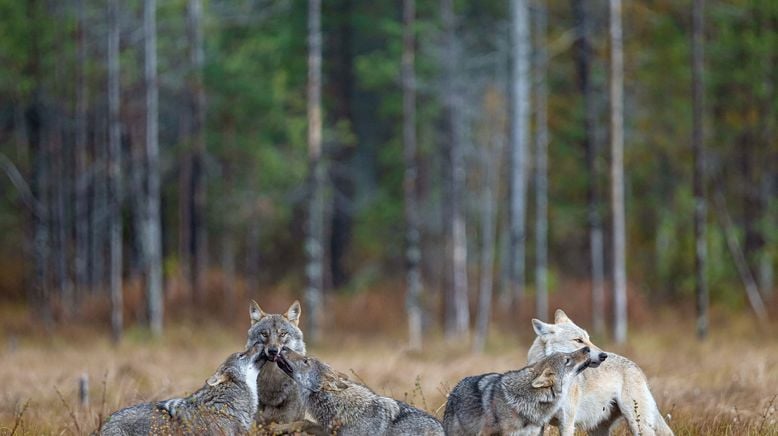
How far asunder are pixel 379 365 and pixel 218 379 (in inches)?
326

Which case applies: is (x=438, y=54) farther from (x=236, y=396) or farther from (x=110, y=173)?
(x=236, y=396)

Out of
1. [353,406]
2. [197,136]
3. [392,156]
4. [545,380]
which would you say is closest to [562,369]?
[545,380]

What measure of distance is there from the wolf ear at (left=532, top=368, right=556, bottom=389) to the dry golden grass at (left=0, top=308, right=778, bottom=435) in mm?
1692

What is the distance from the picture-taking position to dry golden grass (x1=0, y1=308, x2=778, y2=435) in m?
11.0

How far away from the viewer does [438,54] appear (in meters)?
33.3

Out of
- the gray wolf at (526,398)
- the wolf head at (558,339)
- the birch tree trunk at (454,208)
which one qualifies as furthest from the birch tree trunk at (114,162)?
the gray wolf at (526,398)

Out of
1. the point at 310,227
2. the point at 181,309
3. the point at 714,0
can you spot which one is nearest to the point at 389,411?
the point at 310,227

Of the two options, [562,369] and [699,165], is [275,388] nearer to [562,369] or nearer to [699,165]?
[562,369]

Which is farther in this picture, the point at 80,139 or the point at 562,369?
the point at 80,139

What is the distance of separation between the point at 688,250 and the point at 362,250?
13.2 metres

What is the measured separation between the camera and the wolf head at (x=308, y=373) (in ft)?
29.2

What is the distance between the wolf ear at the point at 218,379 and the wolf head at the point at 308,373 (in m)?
0.49

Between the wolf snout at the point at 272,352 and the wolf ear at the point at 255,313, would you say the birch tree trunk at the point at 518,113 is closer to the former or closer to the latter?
the wolf ear at the point at 255,313

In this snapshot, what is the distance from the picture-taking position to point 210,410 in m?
8.87
